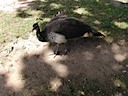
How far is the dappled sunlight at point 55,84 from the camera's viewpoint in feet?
16.1

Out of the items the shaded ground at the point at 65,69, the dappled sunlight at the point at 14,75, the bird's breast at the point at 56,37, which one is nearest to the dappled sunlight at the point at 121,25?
the shaded ground at the point at 65,69

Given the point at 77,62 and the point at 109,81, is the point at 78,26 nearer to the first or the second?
the point at 77,62

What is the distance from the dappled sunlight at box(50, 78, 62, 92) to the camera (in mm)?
4921

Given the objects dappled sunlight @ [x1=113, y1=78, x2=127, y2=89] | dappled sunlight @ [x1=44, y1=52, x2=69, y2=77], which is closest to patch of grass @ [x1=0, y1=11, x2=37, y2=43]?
dappled sunlight @ [x1=44, y1=52, x2=69, y2=77]

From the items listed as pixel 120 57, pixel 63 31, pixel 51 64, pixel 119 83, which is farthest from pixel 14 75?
pixel 120 57

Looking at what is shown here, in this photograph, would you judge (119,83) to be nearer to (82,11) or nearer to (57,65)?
(57,65)

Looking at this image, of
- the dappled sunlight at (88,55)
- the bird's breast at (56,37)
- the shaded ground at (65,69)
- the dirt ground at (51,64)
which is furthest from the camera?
the dappled sunlight at (88,55)

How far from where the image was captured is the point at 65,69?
529 centimetres

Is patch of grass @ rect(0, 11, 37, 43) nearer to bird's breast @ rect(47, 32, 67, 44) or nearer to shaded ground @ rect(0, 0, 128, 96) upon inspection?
shaded ground @ rect(0, 0, 128, 96)

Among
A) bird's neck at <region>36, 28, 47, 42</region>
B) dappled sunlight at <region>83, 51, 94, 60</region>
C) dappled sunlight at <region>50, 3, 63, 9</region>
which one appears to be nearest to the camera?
dappled sunlight at <region>83, 51, 94, 60</region>

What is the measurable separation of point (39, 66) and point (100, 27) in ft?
6.18

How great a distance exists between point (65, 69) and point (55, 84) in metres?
0.42

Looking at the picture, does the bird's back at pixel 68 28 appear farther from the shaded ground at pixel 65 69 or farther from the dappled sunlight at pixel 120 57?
the dappled sunlight at pixel 120 57

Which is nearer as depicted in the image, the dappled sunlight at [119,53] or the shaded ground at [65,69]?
the shaded ground at [65,69]
